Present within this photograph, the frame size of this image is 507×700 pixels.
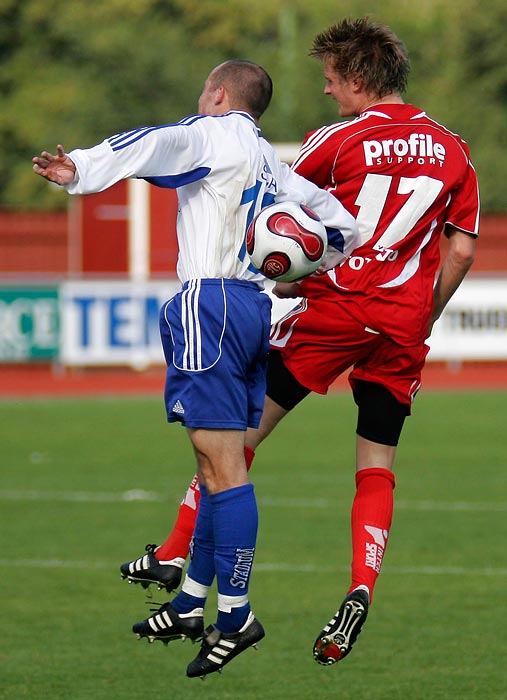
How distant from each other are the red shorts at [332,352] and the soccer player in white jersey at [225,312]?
39 centimetres

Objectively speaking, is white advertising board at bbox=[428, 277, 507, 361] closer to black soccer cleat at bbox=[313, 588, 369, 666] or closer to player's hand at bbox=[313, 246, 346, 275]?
player's hand at bbox=[313, 246, 346, 275]

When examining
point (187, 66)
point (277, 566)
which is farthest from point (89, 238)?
point (277, 566)

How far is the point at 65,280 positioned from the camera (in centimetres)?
2344

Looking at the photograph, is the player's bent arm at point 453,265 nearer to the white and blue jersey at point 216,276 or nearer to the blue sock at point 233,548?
the white and blue jersey at point 216,276

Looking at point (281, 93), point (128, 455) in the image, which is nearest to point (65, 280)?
point (128, 455)

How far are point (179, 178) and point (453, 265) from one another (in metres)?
1.38

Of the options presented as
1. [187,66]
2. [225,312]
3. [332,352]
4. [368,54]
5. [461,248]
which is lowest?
[332,352]

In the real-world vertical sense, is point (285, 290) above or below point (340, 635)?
above

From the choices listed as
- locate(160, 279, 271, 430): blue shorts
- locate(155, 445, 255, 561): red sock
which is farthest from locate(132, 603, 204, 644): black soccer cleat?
locate(160, 279, 271, 430): blue shorts

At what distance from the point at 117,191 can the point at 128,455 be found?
616 inches

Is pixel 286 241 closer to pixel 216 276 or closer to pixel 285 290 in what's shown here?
pixel 216 276

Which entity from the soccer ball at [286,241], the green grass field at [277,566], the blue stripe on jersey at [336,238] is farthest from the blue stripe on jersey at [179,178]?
the green grass field at [277,566]

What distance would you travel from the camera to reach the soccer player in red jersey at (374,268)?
6273 millimetres

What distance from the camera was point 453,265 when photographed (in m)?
6.51
